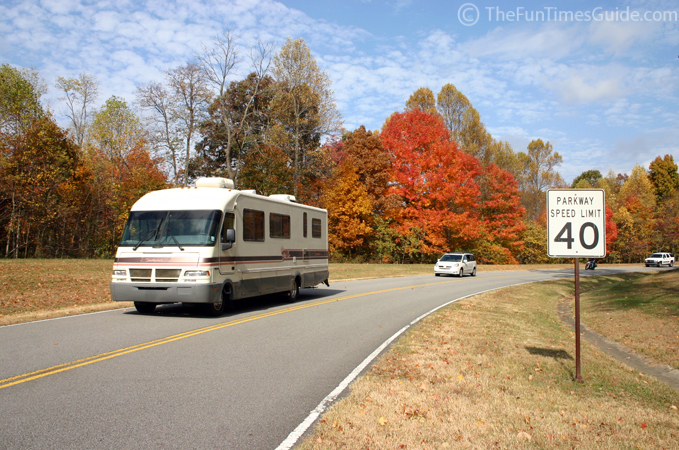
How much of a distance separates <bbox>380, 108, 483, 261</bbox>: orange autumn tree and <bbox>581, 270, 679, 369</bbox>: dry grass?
22600mm

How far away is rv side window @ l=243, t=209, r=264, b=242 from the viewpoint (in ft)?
43.3

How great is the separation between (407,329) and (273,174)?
101 ft

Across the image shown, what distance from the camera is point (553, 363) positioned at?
796 cm

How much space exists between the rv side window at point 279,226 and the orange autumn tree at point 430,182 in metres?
29.2

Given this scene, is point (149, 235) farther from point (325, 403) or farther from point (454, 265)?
point (454, 265)

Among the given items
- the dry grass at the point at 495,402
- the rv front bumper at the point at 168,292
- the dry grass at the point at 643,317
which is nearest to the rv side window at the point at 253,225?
the rv front bumper at the point at 168,292

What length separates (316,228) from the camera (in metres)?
18.0

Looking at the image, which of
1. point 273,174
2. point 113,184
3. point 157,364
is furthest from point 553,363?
point 113,184

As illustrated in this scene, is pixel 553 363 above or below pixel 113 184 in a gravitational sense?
below

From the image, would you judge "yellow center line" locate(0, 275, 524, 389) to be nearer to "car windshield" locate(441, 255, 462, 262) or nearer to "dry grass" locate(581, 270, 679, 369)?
"dry grass" locate(581, 270, 679, 369)

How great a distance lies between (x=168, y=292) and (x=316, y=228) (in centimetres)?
744

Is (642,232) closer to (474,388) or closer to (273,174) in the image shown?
(273,174)

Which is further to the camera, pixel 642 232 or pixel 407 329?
pixel 642 232

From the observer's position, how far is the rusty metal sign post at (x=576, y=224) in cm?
677
